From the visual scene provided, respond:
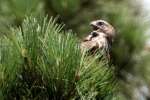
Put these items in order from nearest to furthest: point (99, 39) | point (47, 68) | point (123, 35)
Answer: point (47, 68)
point (99, 39)
point (123, 35)

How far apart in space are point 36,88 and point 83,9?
11.1 ft

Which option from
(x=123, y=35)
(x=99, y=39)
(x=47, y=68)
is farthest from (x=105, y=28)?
(x=123, y=35)

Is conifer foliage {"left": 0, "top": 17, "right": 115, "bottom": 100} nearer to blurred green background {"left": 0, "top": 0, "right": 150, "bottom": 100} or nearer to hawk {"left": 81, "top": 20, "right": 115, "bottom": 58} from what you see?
hawk {"left": 81, "top": 20, "right": 115, "bottom": 58}

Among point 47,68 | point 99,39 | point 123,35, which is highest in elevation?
point 123,35

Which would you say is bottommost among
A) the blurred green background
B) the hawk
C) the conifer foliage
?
the conifer foliage

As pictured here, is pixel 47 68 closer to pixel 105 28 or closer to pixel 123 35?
pixel 105 28

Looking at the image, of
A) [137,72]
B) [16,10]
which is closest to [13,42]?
[16,10]

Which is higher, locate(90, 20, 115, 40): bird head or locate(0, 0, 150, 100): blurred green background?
locate(0, 0, 150, 100): blurred green background

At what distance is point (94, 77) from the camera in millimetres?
2221

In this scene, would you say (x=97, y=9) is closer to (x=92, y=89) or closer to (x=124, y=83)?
(x=124, y=83)

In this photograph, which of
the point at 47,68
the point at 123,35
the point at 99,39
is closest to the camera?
the point at 47,68

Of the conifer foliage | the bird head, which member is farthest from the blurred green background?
the conifer foliage

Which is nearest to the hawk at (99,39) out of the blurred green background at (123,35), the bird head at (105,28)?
the bird head at (105,28)

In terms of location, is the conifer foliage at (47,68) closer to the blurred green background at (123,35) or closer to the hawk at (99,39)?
the hawk at (99,39)
